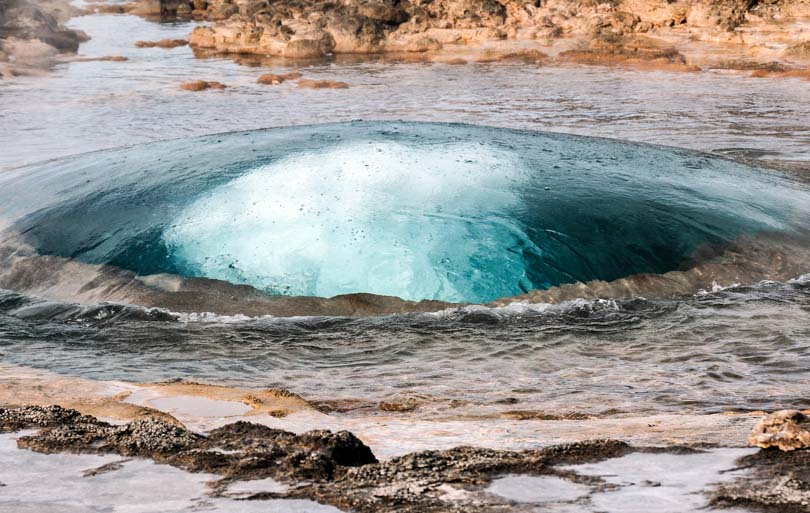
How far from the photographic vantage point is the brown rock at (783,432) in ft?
7.94

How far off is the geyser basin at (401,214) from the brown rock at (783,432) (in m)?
2.59

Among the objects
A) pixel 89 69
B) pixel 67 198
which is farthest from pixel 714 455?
pixel 89 69

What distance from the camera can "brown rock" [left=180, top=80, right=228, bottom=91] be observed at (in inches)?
717

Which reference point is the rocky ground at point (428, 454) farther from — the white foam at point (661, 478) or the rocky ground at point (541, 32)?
the rocky ground at point (541, 32)

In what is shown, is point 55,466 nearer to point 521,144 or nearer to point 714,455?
point 714,455

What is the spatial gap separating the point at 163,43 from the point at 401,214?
24.5m

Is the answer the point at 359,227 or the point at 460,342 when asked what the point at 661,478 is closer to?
the point at 460,342

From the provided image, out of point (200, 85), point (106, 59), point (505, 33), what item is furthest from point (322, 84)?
point (106, 59)

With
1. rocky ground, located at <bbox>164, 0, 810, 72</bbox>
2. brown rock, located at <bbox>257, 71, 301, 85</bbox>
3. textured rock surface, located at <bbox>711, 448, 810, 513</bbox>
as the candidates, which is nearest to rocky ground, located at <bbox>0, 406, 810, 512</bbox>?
textured rock surface, located at <bbox>711, 448, 810, 513</bbox>

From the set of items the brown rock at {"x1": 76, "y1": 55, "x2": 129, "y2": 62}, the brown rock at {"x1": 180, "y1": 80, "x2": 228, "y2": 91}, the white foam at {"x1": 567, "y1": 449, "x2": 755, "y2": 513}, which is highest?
the white foam at {"x1": 567, "y1": 449, "x2": 755, "y2": 513}

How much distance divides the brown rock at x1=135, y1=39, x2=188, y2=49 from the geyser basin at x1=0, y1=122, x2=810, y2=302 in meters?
22.4

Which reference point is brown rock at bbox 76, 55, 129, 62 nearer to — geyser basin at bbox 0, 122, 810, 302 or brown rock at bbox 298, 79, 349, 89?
brown rock at bbox 298, 79, 349, 89

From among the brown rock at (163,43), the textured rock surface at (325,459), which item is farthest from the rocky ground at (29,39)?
the textured rock surface at (325,459)

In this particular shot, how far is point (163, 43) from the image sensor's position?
1105 inches
